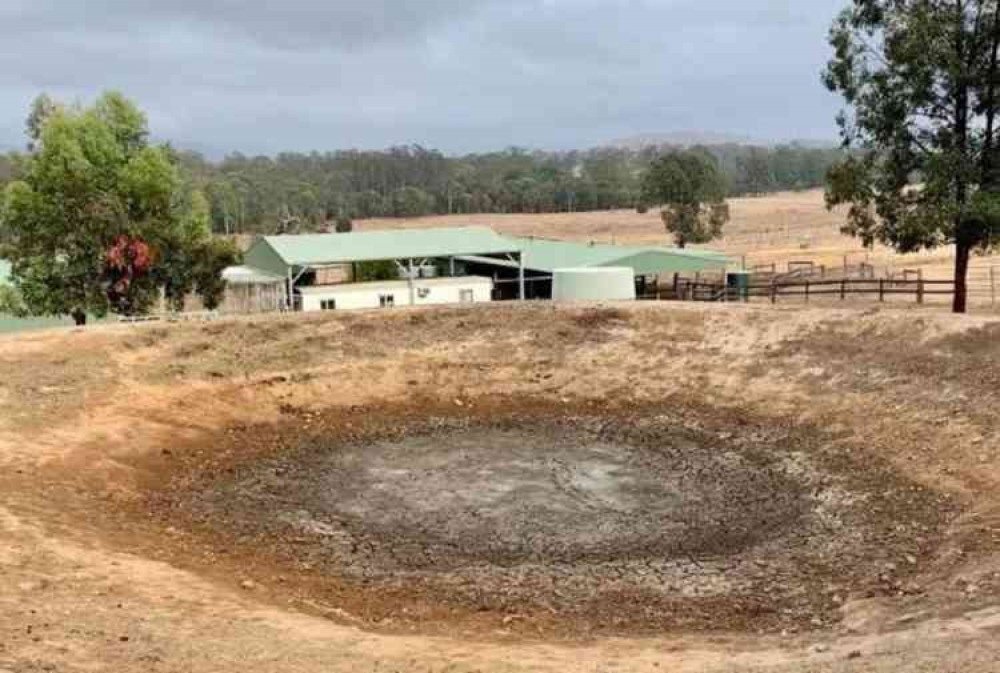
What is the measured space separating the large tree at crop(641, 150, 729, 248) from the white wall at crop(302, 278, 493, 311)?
26.8 meters

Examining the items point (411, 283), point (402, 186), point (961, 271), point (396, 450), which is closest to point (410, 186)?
point (402, 186)

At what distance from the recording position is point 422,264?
144ft

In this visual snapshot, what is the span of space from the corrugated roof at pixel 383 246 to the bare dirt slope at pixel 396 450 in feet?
38.1

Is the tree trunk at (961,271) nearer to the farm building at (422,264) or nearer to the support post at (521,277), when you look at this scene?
the farm building at (422,264)

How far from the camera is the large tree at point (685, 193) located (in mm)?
65500

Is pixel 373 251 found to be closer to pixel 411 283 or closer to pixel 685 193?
pixel 411 283

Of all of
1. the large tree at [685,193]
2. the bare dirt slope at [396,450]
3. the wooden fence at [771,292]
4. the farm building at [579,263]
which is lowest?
the bare dirt slope at [396,450]

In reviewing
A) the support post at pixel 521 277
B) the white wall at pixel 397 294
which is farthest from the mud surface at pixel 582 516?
the support post at pixel 521 277

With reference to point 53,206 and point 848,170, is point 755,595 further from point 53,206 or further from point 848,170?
point 53,206

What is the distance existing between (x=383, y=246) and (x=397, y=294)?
2420 millimetres

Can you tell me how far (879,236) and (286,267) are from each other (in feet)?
77.7

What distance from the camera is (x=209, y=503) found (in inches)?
663

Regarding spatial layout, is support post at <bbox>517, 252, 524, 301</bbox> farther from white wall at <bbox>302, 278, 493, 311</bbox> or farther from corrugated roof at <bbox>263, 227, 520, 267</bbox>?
white wall at <bbox>302, 278, 493, 311</bbox>

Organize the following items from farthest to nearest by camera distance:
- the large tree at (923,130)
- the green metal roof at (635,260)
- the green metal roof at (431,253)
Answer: the green metal roof at (635,260) < the green metal roof at (431,253) < the large tree at (923,130)
